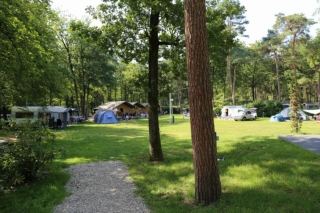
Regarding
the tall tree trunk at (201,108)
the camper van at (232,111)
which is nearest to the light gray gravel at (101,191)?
the tall tree trunk at (201,108)

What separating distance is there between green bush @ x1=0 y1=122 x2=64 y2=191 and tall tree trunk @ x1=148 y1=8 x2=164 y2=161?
2755 millimetres

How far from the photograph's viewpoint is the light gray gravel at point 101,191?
13.3 ft

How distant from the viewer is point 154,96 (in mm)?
7457

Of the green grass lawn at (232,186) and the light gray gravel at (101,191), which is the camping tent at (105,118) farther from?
the light gray gravel at (101,191)

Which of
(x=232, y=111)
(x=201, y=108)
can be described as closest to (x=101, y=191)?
(x=201, y=108)

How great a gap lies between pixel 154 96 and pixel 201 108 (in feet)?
12.2

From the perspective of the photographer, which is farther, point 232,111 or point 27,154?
point 232,111

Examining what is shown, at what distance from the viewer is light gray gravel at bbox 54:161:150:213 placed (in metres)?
4.05

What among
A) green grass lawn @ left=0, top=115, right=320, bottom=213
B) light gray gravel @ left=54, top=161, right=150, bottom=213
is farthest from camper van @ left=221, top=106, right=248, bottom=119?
light gray gravel @ left=54, top=161, right=150, bottom=213

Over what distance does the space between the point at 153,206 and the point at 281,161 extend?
11.5 feet

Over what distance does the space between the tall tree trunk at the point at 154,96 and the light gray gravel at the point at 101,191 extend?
3.62 ft

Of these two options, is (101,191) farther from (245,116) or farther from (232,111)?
(232,111)

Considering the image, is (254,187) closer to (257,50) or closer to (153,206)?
(153,206)

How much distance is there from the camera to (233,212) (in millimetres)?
3459
